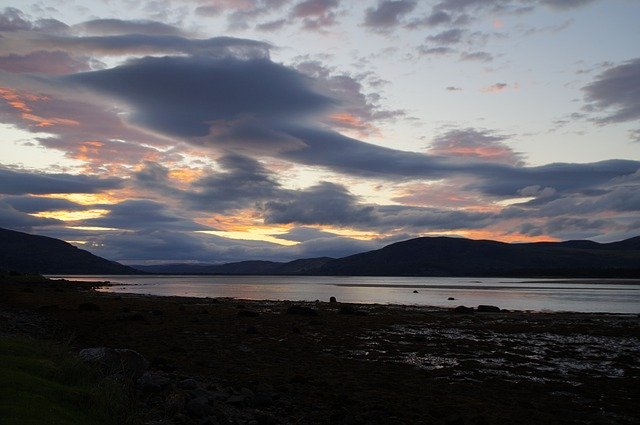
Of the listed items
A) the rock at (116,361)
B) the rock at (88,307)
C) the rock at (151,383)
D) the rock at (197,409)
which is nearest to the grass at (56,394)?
the rock at (116,361)

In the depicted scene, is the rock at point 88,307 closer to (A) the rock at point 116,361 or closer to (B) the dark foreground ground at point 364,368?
(B) the dark foreground ground at point 364,368

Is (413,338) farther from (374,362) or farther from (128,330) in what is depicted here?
(128,330)

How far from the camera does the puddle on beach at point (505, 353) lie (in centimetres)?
2278

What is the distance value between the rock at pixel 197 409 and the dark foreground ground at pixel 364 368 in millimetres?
30

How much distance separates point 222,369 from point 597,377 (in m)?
16.8

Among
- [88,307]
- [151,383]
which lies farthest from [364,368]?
[88,307]

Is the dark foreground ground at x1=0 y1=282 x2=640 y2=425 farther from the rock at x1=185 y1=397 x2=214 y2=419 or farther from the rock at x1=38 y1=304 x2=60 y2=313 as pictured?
the rock at x1=38 y1=304 x2=60 y2=313

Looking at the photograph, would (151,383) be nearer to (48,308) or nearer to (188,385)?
(188,385)

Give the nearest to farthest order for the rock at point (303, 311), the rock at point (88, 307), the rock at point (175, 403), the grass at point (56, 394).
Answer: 1. the grass at point (56, 394)
2. the rock at point (175, 403)
3. the rock at point (88, 307)
4. the rock at point (303, 311)

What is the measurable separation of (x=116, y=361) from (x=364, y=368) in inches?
441

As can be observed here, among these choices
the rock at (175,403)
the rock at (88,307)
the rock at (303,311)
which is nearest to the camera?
the rock at (175,403)

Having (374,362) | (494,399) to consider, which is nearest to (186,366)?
(374,362)

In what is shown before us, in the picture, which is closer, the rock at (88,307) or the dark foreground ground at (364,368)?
the dark foreground ground at (364,368)

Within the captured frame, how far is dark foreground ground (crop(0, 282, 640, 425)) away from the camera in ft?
51.0
